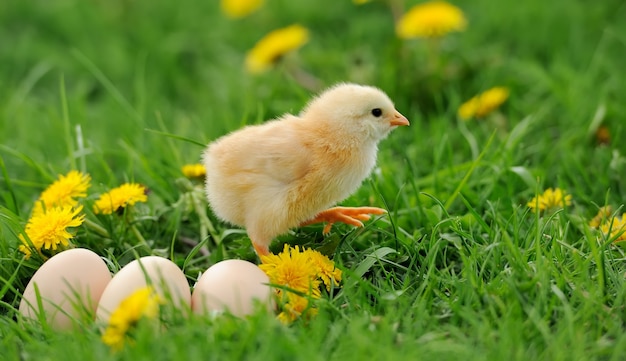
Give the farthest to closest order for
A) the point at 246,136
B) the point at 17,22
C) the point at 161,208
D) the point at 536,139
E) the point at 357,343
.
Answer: the point at 17,22 < the point at 536,139 < the point at 161,208 < the point at 246,136 < the point at 357,343

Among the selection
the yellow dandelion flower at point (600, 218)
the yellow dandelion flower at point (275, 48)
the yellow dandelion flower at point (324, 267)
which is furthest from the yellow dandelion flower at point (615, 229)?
the yellow dandelion flower at point (275, 48)

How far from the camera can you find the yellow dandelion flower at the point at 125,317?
6.48 feet

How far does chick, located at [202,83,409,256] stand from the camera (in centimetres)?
227

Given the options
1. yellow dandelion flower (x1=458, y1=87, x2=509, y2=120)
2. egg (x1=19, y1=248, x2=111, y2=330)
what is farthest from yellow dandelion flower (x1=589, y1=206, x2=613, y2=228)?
egg (x1=19, y1=248, x2=111, y2=330)

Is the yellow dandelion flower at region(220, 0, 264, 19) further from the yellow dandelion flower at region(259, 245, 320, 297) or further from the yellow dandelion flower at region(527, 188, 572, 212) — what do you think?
the yellow dandelion flower at region(259, 245, 320, 297)

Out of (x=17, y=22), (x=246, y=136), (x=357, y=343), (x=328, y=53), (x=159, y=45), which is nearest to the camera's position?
(x=357, y=343)

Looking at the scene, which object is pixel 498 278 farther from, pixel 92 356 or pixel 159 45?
pixel 159 45

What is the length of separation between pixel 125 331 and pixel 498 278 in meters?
1.04

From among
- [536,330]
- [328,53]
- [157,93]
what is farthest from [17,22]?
[536,330]

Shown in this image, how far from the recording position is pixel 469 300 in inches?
85.8

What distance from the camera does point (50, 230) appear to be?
2395 millimetres

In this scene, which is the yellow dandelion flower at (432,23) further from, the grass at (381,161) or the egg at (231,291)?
the egg at (231,291)

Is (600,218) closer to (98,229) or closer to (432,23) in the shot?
(432,23)

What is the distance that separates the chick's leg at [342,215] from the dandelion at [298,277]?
16cm
